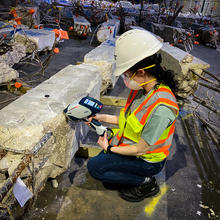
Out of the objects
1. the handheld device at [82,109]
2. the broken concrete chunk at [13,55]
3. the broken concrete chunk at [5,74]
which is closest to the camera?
the handheld device at [82,109]

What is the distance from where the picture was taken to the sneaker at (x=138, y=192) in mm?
2105

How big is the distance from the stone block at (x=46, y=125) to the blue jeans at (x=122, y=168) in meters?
0.37

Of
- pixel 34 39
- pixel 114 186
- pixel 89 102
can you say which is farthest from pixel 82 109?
pixel 34 39

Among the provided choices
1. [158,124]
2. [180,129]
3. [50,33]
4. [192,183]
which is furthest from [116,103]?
[50,33]

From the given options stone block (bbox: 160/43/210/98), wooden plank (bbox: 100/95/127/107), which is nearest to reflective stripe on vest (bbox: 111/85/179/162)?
wooden plank (bbox: 100/95/127/107)

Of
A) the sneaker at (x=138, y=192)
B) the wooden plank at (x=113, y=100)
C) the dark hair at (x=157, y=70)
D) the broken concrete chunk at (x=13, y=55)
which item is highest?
the dark hair at (x=157, y=70)

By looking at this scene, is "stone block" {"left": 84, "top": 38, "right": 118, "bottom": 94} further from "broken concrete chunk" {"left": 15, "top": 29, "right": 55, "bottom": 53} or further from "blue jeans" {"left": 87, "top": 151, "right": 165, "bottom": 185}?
"broken concrete chunk" {"left": 15, "top": 29, "right": 55, "bottom": 53}

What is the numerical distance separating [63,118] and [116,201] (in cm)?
109

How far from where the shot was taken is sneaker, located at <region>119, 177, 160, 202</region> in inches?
82.9

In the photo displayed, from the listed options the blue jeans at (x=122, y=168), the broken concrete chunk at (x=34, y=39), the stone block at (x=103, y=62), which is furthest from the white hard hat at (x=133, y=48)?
the broken concrete chunk at (x=34, y=39)

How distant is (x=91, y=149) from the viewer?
251cm

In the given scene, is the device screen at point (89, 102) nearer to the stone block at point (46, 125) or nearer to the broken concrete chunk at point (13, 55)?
the stone block at point (46, 125)

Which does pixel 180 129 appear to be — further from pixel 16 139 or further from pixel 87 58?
pixel 16 139

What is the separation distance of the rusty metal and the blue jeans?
2.19 ft
